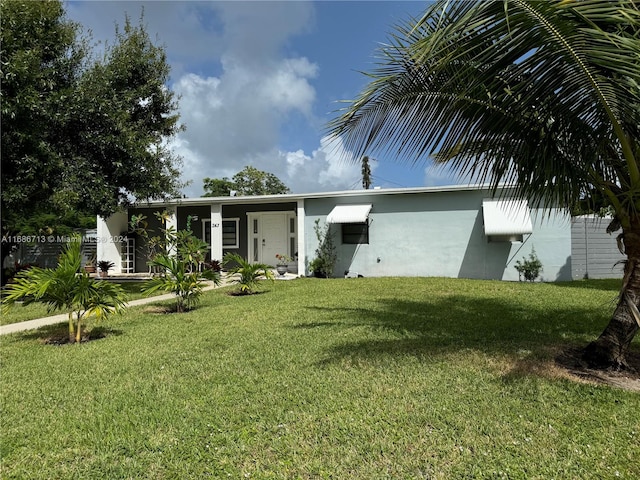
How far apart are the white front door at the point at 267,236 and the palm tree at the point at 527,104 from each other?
1450cm

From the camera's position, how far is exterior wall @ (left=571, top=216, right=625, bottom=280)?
47.9 ft

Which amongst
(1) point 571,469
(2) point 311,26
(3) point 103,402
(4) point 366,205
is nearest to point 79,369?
(3) point 103,402

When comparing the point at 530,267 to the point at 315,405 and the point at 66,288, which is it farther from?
the point at 66,288

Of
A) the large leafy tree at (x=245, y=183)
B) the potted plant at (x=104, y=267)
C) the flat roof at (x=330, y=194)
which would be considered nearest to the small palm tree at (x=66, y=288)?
the flat roof at (x=330, y=194)

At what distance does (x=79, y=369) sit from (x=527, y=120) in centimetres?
602

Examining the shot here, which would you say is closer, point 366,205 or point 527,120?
point 527,120

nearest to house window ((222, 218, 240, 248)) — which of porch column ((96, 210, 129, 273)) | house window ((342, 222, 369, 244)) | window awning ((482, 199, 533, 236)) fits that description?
porch column ((96, 210, 129, 273))

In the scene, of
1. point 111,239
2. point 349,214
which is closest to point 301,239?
point 349,214

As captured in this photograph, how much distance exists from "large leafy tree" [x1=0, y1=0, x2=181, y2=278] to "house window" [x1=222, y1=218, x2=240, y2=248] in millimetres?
6307

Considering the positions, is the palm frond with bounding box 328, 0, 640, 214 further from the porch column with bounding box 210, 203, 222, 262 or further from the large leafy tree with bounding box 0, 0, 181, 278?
the porch column with bounding box 210, 203, 222, 262

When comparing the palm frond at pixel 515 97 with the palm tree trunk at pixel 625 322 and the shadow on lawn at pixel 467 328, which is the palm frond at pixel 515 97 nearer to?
the palm tree trunk at pixel 625 322

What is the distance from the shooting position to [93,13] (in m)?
11.7

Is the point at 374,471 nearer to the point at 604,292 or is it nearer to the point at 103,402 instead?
the point at 103,402

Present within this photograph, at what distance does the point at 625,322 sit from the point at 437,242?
36.2 ft
